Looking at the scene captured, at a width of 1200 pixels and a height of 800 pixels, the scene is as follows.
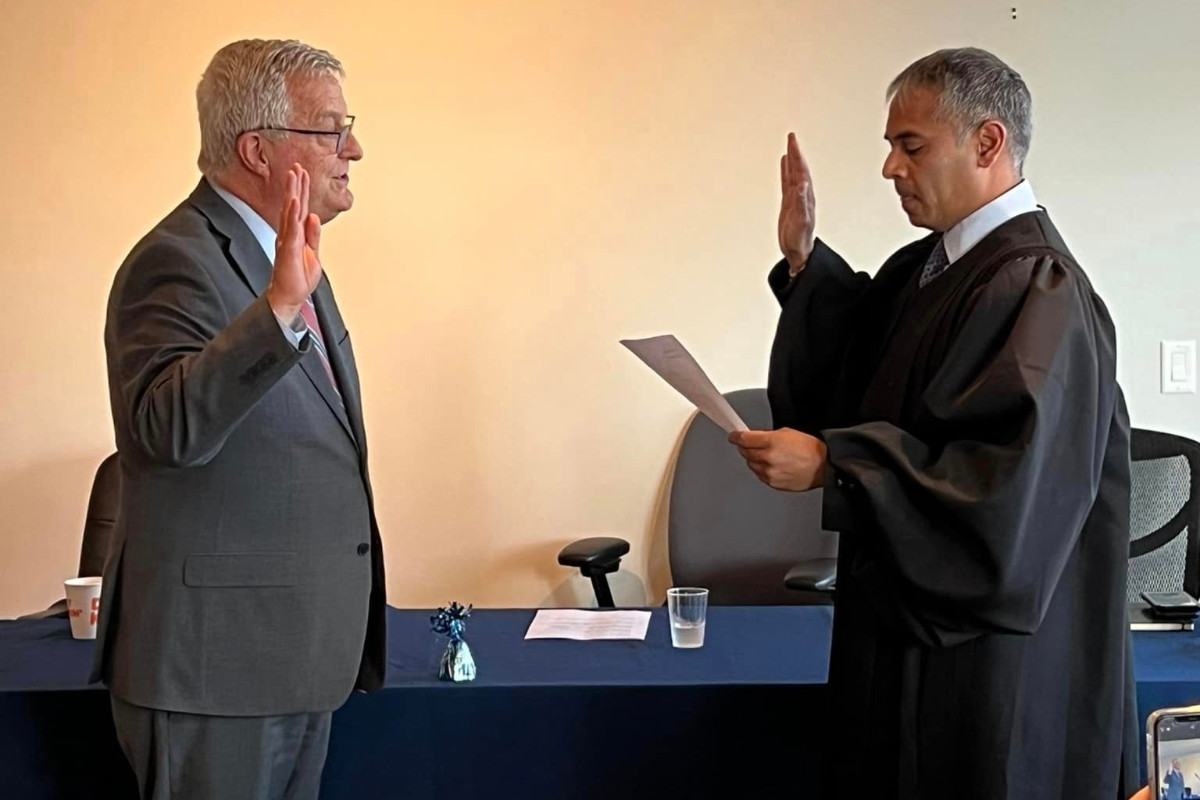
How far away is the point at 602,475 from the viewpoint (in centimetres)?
273

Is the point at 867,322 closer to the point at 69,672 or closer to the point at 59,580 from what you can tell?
the point at 69,672

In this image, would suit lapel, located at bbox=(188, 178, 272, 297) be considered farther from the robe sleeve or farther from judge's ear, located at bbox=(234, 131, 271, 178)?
the robe sleeve

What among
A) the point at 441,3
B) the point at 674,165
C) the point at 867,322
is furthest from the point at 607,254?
the point at 867,322

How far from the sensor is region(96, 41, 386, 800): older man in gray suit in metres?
1.22

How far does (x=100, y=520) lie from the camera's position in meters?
2.43

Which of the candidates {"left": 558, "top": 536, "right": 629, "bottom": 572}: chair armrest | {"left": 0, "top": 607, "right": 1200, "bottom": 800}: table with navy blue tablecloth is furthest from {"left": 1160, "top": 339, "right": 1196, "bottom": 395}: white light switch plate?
{"left": 558, "top": 536, "right": 629, "bottom": 572}: chair armrest

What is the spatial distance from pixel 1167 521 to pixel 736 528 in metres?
0.93

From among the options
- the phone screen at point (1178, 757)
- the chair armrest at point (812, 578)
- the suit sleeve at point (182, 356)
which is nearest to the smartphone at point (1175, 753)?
the phone screen at point (1178, 757)

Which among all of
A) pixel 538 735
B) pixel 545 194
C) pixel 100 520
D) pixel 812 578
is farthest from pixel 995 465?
pixel 100 520

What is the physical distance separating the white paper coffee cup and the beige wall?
2.92 feet

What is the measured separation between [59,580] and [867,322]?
86.6 inches

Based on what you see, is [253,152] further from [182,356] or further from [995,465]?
[995,465]

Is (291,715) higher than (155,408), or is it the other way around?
(155,408)

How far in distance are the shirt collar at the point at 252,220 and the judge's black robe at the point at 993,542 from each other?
2.51 ft
